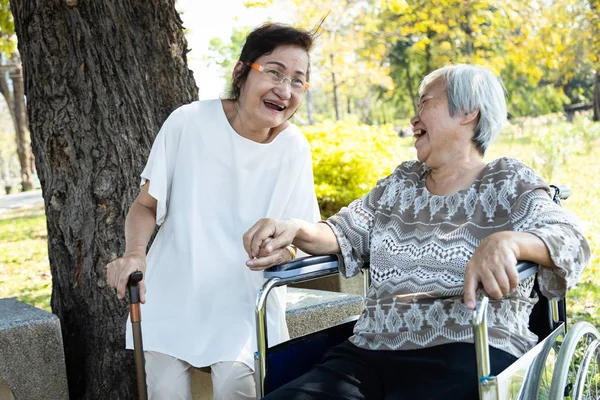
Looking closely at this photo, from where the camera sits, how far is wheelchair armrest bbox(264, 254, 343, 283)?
2.18 metres

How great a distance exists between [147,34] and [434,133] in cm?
156

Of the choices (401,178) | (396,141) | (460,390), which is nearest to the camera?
(460,390)

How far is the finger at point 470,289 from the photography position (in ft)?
5.85

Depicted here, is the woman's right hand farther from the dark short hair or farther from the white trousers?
the dark short hair

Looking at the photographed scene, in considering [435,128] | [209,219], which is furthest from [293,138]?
[435,128]

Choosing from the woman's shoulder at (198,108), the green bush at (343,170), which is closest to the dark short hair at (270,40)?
the woman's shoulder at (198,108)

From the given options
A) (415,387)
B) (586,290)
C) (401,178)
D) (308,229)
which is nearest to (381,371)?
(415,387)

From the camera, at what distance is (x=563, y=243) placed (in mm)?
1965

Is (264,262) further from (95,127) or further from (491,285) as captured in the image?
(95,127)

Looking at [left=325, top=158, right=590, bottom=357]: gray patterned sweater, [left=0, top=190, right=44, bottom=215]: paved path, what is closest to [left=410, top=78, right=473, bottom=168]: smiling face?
[left=325, top=158, right=590, bottom=357]: gray patterned sweater

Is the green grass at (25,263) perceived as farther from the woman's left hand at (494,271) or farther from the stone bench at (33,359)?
the woman's left hand at (494,271)

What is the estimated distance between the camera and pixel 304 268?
224 centimetres

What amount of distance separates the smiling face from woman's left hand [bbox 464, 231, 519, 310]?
1.81ft

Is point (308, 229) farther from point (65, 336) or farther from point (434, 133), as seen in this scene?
point (65, 336)
